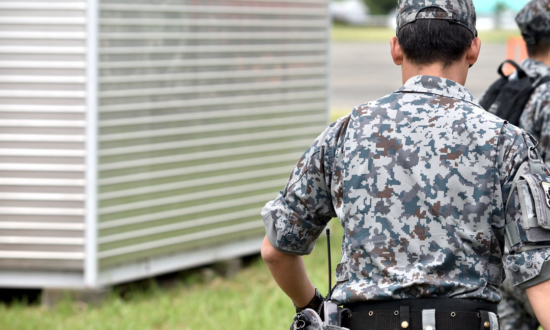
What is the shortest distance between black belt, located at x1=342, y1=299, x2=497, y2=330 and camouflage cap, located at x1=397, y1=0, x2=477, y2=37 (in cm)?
72

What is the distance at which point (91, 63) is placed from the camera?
5.21 m

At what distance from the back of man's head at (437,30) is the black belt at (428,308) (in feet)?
2.05

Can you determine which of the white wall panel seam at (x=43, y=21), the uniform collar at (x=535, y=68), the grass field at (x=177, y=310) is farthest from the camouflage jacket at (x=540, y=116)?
the white wall panel seam at (x=43, y=21)

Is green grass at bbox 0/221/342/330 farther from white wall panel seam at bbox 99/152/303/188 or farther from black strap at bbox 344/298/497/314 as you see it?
black strap at bbox 344/298/497/314

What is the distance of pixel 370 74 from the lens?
20438mm

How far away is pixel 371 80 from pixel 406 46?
56.0 ft

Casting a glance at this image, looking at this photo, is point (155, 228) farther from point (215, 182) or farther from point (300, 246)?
point (300, 246)

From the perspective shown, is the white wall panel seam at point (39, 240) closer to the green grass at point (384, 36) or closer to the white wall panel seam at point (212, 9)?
the white wall panel seam at point (212, 9)

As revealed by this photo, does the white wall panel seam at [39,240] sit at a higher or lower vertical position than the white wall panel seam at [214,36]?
lower

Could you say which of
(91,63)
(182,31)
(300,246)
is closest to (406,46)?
(300,246)

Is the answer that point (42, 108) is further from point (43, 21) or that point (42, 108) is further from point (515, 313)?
point (515, 313)

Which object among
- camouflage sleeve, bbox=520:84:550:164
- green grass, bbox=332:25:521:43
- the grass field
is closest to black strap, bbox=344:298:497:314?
camouflage sleeve, bbox=520:84:550:164

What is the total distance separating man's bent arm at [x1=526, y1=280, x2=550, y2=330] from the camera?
1978 mm

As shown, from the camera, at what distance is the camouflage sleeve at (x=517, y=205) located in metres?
1.99
